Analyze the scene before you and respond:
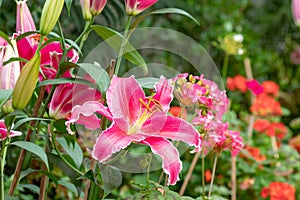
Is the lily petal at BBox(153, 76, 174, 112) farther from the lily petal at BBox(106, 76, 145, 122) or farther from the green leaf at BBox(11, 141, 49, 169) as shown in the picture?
the green leaf at BBox(11, 141, 49, 169)

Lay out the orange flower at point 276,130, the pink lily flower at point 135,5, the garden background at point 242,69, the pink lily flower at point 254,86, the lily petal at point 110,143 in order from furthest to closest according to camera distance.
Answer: the orange flower at point 276,130 → the pink lily flower at point 254,86 → the garden background at point 242,69 → the pink lily flower at point 135,5 → the lily petal at point 110,143

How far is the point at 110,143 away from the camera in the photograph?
2.54 feet

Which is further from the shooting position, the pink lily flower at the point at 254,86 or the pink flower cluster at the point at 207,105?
the pink lily flower at the point at 254,86

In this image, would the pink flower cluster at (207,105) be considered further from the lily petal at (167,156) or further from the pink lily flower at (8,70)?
the pink lily flower at (8,70)

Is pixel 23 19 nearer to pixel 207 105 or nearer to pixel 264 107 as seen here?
pixel 207 105

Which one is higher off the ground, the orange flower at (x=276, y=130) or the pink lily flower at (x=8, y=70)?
the orange flower at (x=276, y=130)

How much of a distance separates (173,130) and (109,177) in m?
0.11

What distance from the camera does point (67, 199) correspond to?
156 centimetres

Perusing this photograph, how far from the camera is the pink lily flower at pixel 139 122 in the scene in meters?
0.79

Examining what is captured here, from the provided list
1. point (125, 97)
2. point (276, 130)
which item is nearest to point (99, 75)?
point (125, 97)

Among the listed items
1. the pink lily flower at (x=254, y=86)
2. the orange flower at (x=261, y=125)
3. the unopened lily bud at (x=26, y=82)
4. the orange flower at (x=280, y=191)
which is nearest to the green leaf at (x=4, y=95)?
the unopened lily bud at (x=26, y=82)

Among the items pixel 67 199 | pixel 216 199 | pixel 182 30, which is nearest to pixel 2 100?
pixel 216 199

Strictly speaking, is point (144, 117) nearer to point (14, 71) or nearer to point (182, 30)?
point (14, 71)

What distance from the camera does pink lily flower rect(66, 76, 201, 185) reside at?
79 cm
